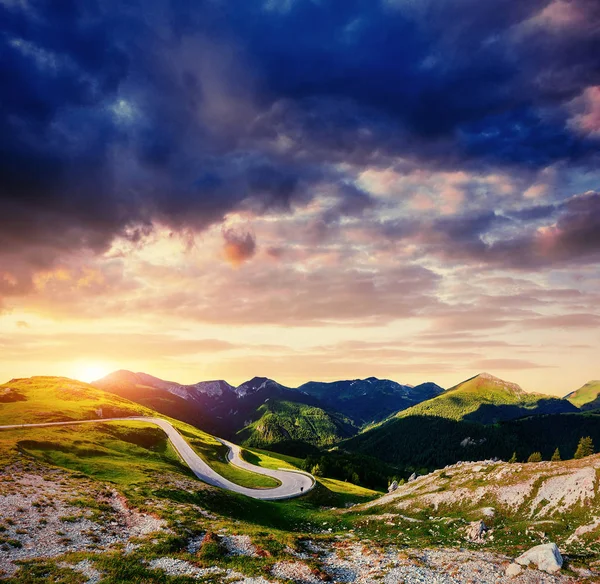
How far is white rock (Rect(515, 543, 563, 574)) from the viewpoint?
26767 millimetres

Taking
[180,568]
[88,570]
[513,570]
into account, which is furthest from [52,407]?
[513,570]

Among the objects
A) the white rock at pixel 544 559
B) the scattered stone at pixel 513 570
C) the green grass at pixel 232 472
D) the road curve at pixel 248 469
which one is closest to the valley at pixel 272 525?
the scattered stone at pixel 513 570

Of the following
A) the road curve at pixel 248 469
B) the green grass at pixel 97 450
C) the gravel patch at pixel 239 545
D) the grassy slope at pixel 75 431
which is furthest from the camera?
the road curve at pixel 248 469

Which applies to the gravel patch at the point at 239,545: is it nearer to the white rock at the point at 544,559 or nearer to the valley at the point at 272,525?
the valley at the point at 272,525

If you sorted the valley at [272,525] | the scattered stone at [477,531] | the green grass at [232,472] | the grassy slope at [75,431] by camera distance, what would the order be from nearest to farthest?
the valley at [272,525]
the scattered stone at [477,531]
the grassy slope at [75,431]
the green grass at [232,472]

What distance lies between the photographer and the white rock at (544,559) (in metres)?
26.8

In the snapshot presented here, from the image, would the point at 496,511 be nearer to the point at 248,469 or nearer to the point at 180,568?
the point at 180,568

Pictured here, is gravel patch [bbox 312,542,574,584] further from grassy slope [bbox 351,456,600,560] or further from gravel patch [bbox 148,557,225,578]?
gravel patch [bbox 148,557,225,578]

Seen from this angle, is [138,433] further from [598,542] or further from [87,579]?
[598,542]

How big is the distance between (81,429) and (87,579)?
324 feet

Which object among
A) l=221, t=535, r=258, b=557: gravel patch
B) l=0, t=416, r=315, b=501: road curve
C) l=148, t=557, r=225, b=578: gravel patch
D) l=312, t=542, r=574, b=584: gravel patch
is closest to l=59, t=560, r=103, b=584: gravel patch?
l=148, t=557, r=225, b=578: gravel patch

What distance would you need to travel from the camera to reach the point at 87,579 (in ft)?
80.8

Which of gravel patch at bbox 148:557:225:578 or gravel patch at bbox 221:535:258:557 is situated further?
gravel patch at bbox 221:535:258:557

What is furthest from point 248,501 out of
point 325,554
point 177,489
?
point 325,554
